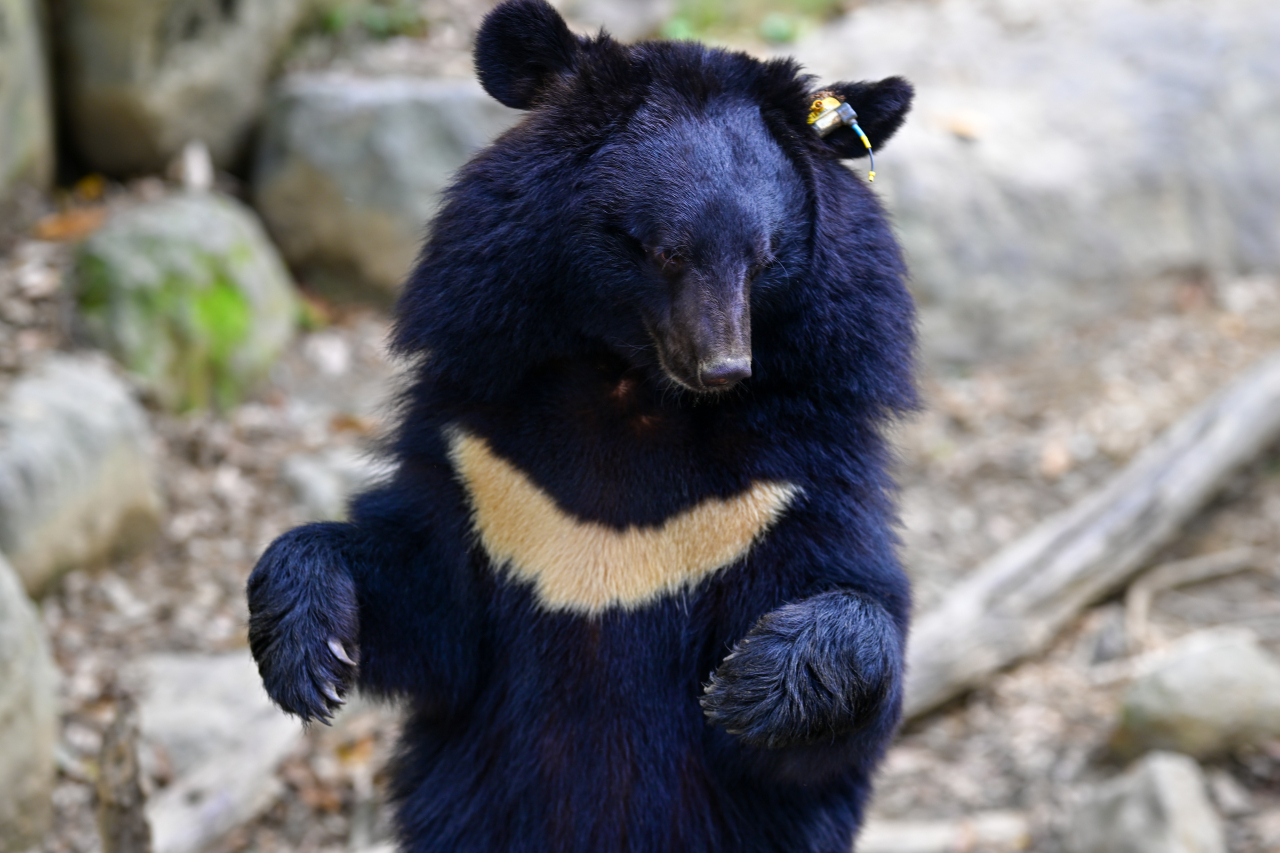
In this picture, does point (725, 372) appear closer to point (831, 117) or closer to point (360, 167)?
point (831, 117)

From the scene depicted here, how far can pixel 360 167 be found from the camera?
26.5 ft

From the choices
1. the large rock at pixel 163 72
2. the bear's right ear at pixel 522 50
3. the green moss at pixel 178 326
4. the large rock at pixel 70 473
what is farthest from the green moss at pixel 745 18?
the bear's right ear at pixel 522 50

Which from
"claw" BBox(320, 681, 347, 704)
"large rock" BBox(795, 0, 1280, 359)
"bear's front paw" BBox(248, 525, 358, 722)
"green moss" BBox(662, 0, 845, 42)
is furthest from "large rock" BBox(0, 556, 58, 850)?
"green moss" BBox(662, 0, 845, 42)

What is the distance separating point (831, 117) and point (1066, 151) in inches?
252

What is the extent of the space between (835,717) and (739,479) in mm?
522

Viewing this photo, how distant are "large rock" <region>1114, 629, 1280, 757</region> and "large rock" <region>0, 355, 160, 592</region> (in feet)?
14.0

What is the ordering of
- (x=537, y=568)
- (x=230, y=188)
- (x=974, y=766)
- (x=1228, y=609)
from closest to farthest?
(x=537, y=568)
(x=974, y=766)
(x=1228, y=609)
(x=230, y=188)

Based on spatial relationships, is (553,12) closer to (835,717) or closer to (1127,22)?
(835,717)

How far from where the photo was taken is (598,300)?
8.55ft

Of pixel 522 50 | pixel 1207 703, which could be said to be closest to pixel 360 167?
pixel 522 50

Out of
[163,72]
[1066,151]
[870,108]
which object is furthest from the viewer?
[1066,151]

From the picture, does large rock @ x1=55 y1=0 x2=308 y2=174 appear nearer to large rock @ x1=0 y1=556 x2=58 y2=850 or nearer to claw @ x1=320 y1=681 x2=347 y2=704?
large rock @ x1=0 y1=556 x2=58 y2=850

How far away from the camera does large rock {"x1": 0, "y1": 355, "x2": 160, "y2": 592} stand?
5.03 meters

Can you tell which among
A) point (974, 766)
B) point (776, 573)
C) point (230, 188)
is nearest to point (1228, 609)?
point (974, 766)
